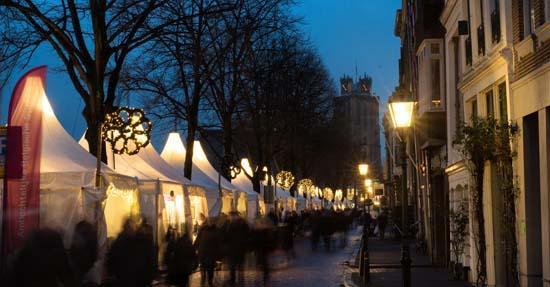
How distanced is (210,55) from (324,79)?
25255 mm

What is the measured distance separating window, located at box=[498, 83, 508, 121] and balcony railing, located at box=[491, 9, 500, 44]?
3.23ft

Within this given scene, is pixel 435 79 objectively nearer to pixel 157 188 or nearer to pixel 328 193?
pixel 157 188

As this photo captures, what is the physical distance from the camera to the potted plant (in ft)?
70.5

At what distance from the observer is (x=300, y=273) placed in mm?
26516

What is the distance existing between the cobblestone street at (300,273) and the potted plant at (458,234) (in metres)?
3.27

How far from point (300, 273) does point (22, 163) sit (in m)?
15.2

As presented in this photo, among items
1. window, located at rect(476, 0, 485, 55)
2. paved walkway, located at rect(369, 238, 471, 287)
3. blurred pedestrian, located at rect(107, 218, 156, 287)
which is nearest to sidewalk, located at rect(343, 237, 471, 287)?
paved walkway, located at rect(369, 238, 471, 287)

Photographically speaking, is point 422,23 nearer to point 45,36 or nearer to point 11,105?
point 45,36

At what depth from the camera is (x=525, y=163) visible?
49.4ft

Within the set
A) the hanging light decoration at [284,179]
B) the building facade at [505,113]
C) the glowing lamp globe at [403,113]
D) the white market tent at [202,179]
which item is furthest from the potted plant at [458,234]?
the hanging light decoration at [284,179]

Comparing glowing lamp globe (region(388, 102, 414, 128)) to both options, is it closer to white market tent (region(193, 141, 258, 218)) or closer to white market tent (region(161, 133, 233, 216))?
white market tent (region(161, 133, 233, 216))

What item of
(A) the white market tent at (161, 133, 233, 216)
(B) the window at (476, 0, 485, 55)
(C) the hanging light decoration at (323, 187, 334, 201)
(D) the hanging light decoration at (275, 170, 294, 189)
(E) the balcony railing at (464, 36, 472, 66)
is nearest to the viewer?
(B) the window at (476, 0, 485, 55)

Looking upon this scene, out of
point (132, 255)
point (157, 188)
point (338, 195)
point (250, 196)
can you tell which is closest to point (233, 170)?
point (250, 196)

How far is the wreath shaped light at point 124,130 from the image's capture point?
2169cm
